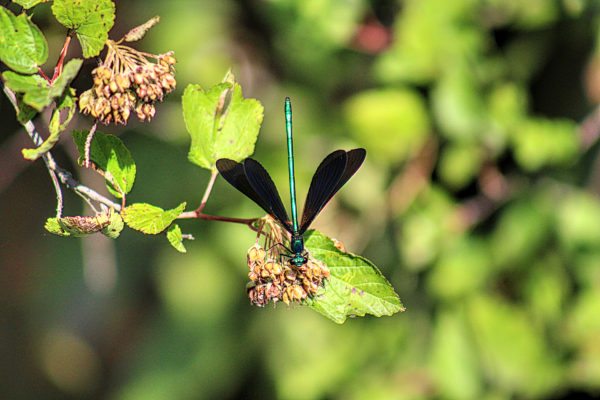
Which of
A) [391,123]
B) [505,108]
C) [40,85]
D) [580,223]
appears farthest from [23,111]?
[580,223]

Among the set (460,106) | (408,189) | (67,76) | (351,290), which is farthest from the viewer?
(408,189)

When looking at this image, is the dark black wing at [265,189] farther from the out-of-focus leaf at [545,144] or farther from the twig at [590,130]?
the twig at [590,130]

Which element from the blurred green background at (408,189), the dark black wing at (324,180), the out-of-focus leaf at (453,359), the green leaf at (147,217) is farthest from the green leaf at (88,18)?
the out-of-focus leaf at (453,359)

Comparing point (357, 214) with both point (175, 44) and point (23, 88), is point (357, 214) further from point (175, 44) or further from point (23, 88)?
point (23, 88)

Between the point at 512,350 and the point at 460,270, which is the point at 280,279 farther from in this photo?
the point at 512,350

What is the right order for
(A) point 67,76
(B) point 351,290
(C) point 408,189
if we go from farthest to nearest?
1. (C) point 408,189
2. (B) point 351,290
3. (A) point 67,76

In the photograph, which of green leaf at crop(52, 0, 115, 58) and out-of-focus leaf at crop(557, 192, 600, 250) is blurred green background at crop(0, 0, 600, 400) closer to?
out-of-focus leaf at crop(557, 192, 600, 250)

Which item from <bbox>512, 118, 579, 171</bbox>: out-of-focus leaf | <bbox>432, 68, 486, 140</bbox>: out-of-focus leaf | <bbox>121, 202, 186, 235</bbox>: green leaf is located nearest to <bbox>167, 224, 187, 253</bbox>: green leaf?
<bbox>121, 202, 186, 235</bbox>: green leaf
